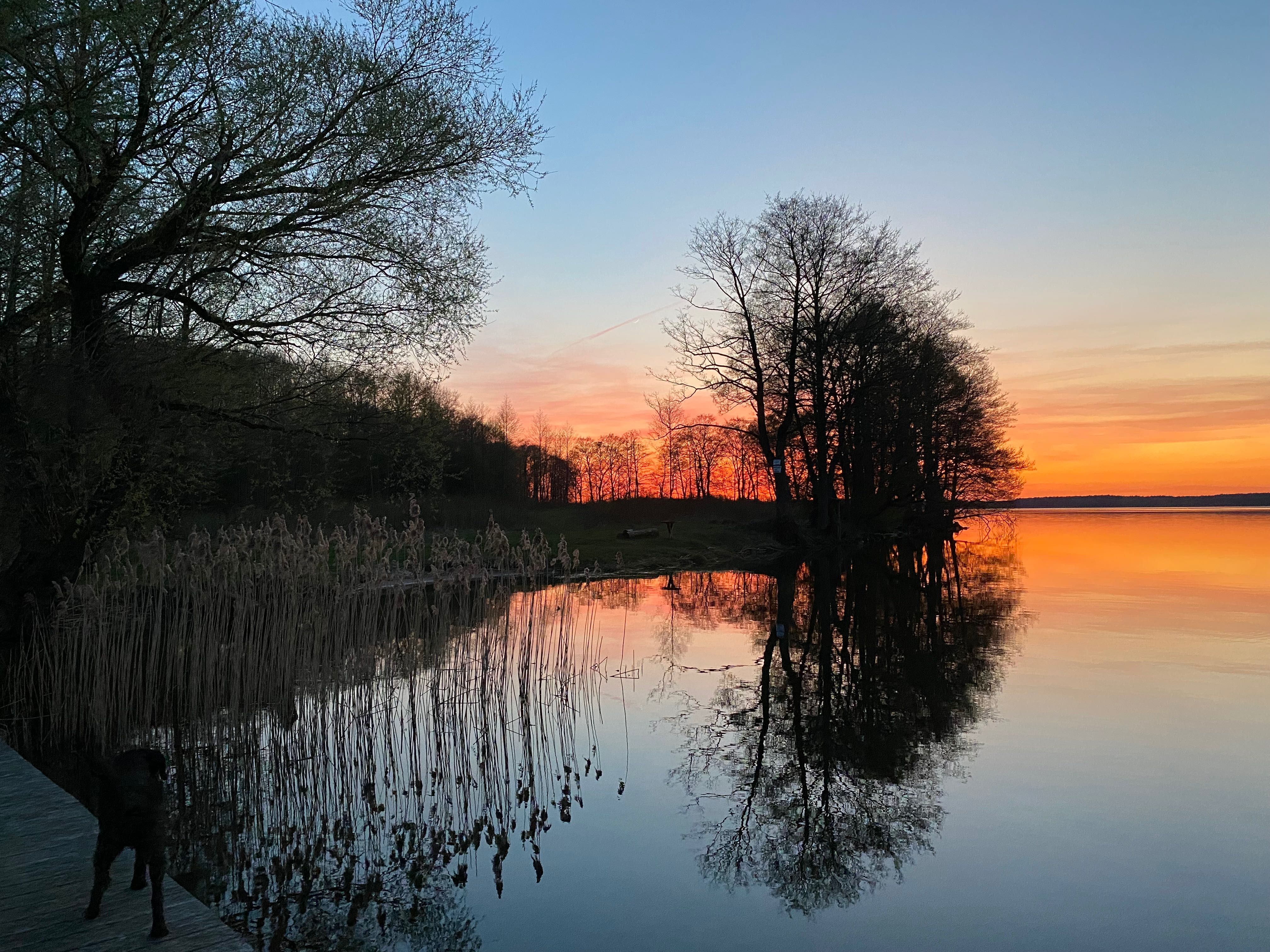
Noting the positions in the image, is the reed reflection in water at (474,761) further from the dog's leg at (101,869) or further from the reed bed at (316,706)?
the dog's leg at (101,869)

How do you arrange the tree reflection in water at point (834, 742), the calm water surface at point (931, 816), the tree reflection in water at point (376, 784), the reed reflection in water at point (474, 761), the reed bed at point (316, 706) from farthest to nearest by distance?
the reed bed at point (316, 706)
the tree reflection in water at point (834, 742)
the reed reflection in water at point (474, 761)
the tree reflection in water at point (376, 784)
the calm water surface at point (931, 816)

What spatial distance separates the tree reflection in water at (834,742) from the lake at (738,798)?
33 millimetres

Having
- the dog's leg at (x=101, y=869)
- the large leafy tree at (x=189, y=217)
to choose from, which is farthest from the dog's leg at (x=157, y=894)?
the large leafy tree at (x=189, y=217)

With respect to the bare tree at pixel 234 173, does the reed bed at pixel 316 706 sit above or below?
below

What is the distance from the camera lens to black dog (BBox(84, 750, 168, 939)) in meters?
3.38

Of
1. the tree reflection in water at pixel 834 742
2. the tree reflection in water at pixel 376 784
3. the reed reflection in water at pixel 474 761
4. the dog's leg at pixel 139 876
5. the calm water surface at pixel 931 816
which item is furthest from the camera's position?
the tree reflection in water at pixel 834 742

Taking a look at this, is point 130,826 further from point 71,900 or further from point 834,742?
point 834,742

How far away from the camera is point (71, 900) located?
3.64m

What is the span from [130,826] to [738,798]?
14.0ft

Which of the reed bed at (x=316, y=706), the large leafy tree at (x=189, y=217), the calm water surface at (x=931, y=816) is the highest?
the large leafy tree at (x=189, y=217)

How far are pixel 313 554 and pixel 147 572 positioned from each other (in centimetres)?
170

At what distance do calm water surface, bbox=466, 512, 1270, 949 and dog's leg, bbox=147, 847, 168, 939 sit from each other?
175 centimetres

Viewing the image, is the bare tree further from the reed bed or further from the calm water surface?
the calm water surface

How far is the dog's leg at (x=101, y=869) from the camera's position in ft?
11.2
